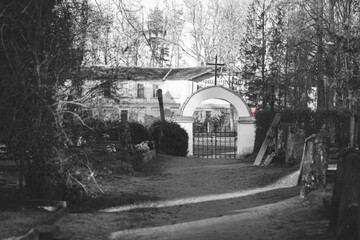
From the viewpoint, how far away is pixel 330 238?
6402mm

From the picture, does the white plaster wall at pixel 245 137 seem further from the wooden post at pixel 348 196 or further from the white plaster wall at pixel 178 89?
the white plaster wall at pixel 178 89

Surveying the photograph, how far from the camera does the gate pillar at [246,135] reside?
25656mm

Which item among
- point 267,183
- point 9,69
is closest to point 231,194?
point 267,183

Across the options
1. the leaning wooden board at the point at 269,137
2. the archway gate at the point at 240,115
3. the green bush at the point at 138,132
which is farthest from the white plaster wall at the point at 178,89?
the leaning wooden board at the point at 269,137

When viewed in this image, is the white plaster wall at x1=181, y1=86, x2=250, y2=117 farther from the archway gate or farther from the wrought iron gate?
the wrought iron gate

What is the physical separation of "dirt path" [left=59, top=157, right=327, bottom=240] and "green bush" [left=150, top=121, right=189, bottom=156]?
10.3 m

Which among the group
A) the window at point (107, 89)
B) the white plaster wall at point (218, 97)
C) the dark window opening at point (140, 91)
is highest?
the dark window opening at point (140, 91)

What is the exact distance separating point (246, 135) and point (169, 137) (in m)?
3.76

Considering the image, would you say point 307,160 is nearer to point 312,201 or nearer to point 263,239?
point 312,201

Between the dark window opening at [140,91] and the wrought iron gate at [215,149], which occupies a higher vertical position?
the dark window opening at [140,91]

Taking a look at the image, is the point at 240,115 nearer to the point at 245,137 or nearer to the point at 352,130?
the point at 245,137

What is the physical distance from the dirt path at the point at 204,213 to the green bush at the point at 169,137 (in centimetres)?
1025

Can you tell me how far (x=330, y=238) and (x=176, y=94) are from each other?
171ft

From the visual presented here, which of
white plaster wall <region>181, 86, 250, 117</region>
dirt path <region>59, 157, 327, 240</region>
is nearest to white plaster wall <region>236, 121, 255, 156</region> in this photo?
white plaster wall <region>181, 86, 250, 117</region>
